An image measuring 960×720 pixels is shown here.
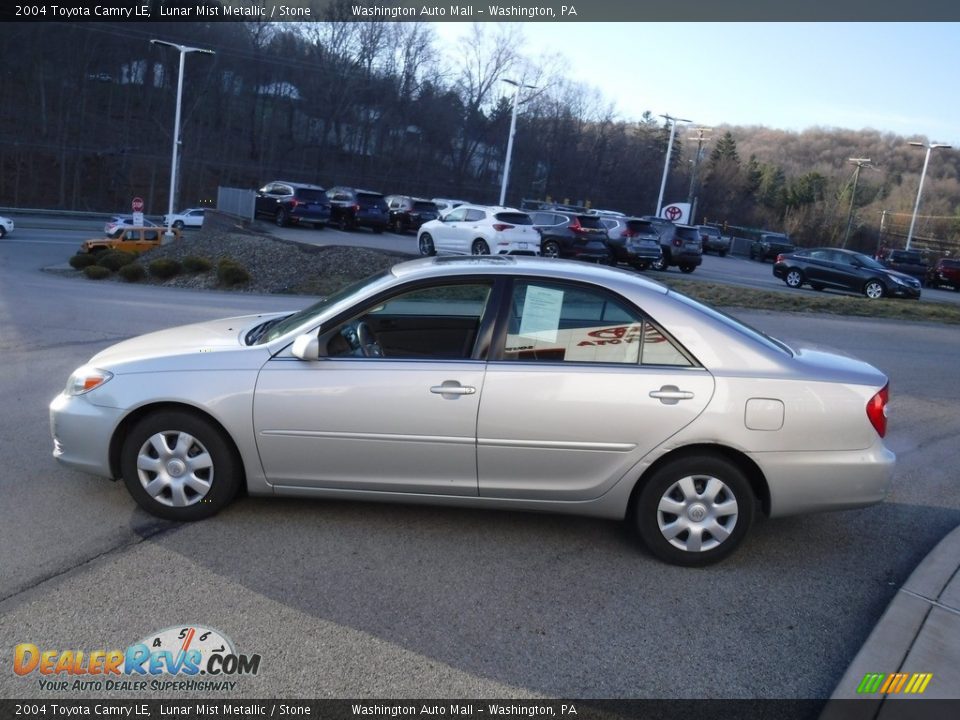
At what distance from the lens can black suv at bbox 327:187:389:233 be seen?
3956 centimetres

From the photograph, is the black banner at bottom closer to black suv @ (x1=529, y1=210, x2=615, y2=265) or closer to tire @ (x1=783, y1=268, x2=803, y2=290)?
black suv @ (x1=529, y1=210, x2=615, y2=265)

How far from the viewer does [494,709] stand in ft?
11.6

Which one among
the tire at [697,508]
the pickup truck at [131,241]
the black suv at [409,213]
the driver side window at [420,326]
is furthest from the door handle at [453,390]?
the black suv at [409,213]

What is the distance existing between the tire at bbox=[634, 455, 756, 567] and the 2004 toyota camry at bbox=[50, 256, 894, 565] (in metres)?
0.01

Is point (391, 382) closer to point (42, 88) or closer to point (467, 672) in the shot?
point (467, 672)

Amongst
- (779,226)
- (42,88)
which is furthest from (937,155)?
(42,88)

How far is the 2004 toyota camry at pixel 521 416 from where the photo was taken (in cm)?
488

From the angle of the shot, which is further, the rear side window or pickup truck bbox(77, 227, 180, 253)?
pickup truck bbox(77, 227, 180, 253)

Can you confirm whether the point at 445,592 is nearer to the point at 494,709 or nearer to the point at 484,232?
the point at 494,709

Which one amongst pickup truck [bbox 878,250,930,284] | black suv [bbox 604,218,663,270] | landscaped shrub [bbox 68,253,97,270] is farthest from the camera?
pickup truck [bbox 878,250,930,284]

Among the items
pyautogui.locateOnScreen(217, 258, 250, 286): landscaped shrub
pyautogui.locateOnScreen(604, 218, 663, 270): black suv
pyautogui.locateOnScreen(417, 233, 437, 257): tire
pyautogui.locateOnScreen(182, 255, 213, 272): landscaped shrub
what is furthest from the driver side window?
pyautogui.locateOnScreen(604, 218, 663, 270): black suv

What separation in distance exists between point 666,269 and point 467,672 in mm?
29495

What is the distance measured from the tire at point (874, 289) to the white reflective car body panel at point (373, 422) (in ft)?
84.1

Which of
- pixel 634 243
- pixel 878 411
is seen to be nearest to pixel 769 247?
pixel 634 243
